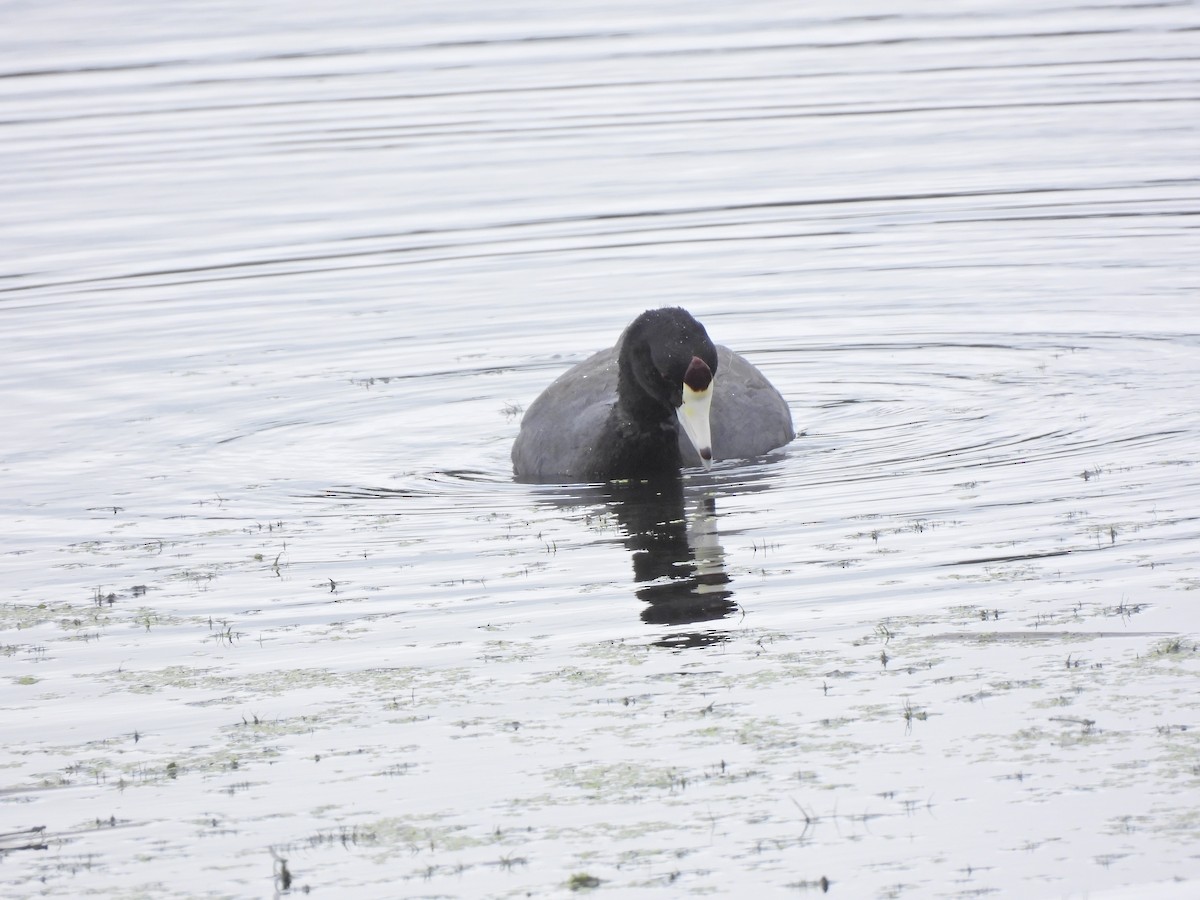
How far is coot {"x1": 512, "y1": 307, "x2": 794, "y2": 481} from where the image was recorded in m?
11.4

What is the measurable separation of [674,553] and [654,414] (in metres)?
1.97

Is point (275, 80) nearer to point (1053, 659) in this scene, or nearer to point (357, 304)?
point (357, 304)

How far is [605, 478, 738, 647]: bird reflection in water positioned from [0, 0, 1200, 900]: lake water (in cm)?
4

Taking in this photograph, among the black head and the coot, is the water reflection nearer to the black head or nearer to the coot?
the coot

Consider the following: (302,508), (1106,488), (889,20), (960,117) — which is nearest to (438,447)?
(302,508)

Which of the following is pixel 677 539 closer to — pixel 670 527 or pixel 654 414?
pixel 670 527

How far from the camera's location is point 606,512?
36.3 ft

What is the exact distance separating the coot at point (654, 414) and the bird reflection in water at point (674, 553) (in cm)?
22

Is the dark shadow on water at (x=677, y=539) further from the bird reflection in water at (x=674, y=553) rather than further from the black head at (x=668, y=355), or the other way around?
the black head at (x=668, y=355)

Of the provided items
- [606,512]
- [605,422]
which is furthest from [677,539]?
[605,422]

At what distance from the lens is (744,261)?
1842 centimetres

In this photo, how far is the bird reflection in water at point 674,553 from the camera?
872 cm

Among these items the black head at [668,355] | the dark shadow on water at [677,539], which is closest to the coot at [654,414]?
the black head at [668,355]

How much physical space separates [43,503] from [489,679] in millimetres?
4732
